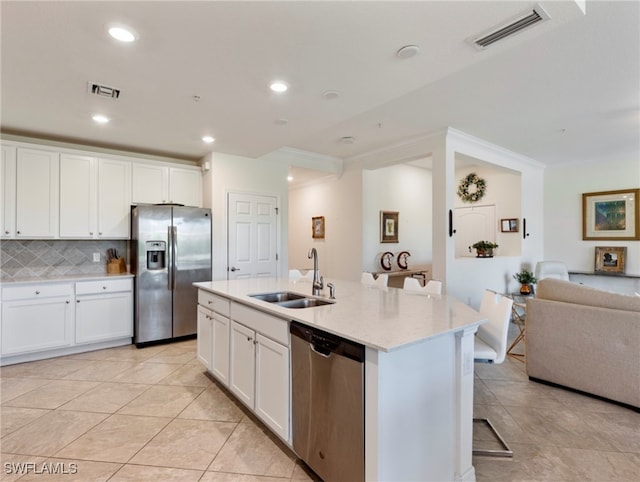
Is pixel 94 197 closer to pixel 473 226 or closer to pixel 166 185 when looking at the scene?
pixel 166 185

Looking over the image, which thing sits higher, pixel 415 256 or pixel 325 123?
pixel 325 123

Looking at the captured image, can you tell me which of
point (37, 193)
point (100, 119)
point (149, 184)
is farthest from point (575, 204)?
point (37, 193)

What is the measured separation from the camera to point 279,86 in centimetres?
260

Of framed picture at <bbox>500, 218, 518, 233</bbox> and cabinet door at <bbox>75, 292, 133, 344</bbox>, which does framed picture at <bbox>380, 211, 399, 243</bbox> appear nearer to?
framed picture at <bbox>500, 218, 518, 233</bbox>

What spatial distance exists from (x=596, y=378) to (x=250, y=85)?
12.1 ft

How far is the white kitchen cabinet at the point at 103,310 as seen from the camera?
386 cm

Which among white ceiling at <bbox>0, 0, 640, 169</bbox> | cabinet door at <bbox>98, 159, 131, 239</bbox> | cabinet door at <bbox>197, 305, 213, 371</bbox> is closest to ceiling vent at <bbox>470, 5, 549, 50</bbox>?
white ceiling at <bbox>0, 0, 640, 169</bbox>

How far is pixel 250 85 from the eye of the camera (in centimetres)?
259

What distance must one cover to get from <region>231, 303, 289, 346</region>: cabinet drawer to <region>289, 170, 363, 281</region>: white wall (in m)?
3.45

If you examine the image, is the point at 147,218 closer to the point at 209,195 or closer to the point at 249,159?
the point at 209,195

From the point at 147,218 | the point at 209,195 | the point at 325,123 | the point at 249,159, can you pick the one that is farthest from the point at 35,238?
the point at 325,123

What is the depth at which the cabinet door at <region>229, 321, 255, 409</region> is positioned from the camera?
7.65 feet

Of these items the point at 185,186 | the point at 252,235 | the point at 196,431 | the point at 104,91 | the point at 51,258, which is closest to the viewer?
the point at 196,431

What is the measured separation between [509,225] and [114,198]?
21.2 ft
